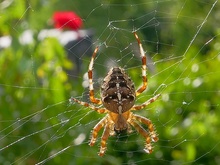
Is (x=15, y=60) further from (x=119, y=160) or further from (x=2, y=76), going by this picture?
(x=119, y=160)

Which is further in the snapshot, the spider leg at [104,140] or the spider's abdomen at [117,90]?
the spider leg at [104,140]

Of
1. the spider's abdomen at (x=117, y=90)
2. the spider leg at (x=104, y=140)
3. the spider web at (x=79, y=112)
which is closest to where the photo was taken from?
the spider's abdomen at (x=117, y=90)

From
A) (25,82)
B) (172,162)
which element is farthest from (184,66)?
(25,82)

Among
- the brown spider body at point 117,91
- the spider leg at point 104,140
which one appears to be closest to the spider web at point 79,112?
the spider leg at point 104,140

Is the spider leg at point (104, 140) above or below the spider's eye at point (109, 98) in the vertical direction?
above

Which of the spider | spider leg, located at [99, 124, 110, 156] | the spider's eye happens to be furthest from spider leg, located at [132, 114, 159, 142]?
the spider's eye

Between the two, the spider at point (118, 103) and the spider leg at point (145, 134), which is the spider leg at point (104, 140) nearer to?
the spider at point (118, 103)

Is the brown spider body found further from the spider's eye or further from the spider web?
the spider web
